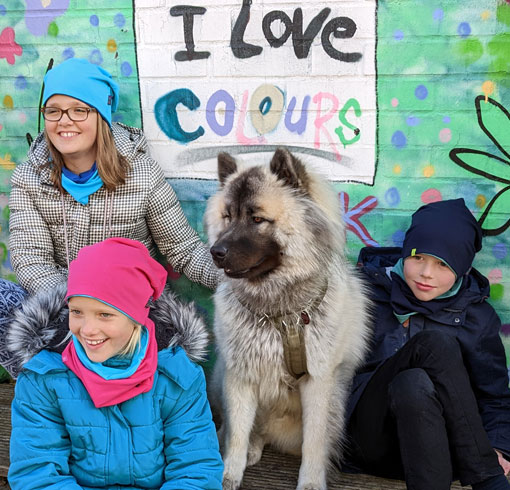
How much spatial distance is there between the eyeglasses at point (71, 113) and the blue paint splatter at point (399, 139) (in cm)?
158

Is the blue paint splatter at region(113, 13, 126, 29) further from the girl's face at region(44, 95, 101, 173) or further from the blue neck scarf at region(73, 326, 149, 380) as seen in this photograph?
the blue neck scarf at region(73, 326, 149, 380)

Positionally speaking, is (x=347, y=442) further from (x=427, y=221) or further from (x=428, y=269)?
(x=427, y=221)

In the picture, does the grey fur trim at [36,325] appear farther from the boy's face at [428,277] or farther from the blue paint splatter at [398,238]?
the blue paint splatter at [398,238]

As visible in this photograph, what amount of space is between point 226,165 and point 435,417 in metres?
1.38

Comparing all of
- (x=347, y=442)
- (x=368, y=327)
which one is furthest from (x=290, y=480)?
(x=368, y=327)

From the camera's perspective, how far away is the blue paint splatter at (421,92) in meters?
2.98

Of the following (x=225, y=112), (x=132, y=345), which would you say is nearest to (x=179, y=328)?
(x=132, y=345)

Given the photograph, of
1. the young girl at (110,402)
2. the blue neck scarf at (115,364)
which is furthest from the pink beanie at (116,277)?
the blue neck scarf at (115,364)

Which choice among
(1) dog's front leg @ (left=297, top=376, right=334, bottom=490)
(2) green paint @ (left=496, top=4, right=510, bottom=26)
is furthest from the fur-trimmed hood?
(2) green paint @ (left=496, top=4, right=510, bottom=26)

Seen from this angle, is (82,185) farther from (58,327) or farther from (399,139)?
(399,139)

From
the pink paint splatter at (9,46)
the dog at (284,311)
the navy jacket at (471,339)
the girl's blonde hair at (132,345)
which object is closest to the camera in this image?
the girl's blonde hair at (132,345)

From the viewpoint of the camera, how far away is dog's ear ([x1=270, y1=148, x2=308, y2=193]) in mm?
2358

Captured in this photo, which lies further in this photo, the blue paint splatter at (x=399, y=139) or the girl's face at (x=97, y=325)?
the blue paint splatter at (x=399, y=139)

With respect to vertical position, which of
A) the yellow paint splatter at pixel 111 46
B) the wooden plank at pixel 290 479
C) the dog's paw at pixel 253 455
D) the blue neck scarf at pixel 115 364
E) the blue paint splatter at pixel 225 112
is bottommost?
the wooden plank at pixel 290 479
